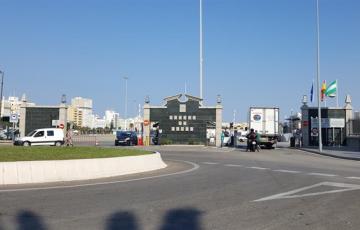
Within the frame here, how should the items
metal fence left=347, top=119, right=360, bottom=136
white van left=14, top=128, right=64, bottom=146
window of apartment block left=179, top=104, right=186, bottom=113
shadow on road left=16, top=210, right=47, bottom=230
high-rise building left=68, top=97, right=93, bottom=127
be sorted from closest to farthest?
shadow on road left=16, top=210, right=47, bottom=230 → white van left=14, top=128, right=64, bottom=146 → metal fence left=347, top=119, right=360, bottom=136 → window of apartment block left=179, top=104, right=186, bottom=113 → high-rise building left=68, top=97, right=93, bottom=127

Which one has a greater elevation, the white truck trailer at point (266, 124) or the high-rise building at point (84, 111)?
the high-rise building at point (84, 111)

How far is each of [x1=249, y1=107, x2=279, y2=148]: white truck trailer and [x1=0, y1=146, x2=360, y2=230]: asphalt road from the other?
88.3 ft

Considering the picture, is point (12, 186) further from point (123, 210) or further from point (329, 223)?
point (329, 223)

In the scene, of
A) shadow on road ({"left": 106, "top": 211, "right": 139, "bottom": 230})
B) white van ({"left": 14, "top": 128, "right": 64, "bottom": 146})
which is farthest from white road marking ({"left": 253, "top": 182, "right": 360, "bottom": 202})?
white van ({"left": 14, "top": 128, "right": 64, "bottom": 146})

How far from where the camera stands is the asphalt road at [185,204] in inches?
328

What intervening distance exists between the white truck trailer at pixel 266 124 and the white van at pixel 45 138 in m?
16.6

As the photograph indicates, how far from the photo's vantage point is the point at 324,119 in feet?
162

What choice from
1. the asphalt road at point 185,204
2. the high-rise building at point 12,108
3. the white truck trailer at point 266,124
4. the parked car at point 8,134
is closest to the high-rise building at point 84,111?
the high-rise building at point 12,108

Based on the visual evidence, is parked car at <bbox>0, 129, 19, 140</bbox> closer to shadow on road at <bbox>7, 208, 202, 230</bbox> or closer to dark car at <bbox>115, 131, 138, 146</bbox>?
dark car at <bbox>115, 131, 138, 146</bbox>

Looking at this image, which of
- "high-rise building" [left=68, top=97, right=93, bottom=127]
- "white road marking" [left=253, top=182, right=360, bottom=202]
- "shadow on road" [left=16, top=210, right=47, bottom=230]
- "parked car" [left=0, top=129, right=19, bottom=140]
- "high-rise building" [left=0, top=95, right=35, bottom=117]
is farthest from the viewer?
"high-rise building" [left=68, top=97, right=93, bottom=127]

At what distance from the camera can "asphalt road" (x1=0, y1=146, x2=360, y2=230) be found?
833 cm

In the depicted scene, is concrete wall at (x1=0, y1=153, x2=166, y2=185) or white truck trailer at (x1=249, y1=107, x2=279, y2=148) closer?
concrete wall at (x1=0, y1=153, x2=166, y2=185)

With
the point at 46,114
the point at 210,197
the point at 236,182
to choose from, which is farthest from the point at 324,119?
the point at 210,197

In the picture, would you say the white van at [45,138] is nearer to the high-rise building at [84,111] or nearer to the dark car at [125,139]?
the dark car at [125,139]
